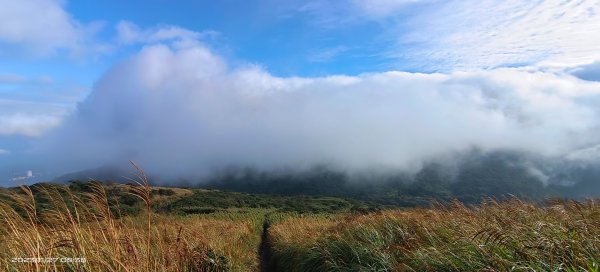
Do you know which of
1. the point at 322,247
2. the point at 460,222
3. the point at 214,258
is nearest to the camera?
the point at 460,222

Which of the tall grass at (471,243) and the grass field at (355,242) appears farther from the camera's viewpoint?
the grass field at (355,242)

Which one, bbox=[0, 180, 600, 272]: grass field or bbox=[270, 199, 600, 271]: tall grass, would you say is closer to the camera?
bbox=[270, 199, 600, 271]: tall grass

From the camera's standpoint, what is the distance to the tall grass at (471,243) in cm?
407

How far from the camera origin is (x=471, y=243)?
480cm

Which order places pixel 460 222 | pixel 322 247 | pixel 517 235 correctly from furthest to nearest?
pixel 322 247, pixel 460 222, pixel 517 235

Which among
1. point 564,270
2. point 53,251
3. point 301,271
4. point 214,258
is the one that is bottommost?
point 301,271

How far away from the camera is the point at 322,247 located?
28.5 feet

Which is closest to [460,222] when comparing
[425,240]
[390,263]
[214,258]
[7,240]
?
Answer: [425,240]

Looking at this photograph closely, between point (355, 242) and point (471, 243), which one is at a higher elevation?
point (471, 243)

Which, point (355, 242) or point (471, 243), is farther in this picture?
point (355, 242)

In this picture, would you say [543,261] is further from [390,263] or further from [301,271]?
[301,271]

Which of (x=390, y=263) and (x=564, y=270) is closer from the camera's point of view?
(x=564, y=270)

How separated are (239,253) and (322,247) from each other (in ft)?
10.5

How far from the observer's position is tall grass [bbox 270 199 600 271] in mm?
4074
